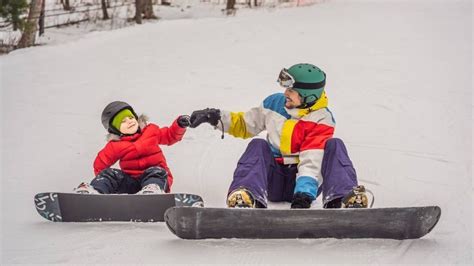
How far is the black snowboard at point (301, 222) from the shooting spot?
295 centimetres

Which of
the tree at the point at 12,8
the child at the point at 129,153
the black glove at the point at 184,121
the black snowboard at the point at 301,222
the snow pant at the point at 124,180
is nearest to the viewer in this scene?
the black snowboard at the point at 301,222

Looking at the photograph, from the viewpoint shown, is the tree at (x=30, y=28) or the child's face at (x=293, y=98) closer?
the child's face at (x=293, y=98)

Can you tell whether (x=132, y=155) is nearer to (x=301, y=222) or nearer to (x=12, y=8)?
(x=301, y=222)

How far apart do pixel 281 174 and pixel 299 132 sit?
280mm

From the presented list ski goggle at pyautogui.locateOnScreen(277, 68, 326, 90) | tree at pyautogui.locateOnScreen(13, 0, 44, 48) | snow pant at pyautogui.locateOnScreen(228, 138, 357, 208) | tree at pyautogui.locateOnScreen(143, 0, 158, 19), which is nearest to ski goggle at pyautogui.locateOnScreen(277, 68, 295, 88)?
ski goggle at pyautogui.locateOnScreen(277, 68, 326, 90)

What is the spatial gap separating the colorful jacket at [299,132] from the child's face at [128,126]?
2.24ft

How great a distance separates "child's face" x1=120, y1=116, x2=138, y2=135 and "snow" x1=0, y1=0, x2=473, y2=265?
65 cm

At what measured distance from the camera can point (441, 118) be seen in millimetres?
6203

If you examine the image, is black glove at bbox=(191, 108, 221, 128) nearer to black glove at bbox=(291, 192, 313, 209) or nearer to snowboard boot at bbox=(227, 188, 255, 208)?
snowboard boot at bbox=(227, 188, 255, 208)

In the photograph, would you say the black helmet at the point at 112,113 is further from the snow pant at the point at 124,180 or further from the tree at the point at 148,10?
the tree at the point at 148,10

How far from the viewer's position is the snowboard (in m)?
3.37

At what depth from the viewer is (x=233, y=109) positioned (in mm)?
6688

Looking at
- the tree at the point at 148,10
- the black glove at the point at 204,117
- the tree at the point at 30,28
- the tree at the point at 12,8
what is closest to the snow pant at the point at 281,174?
the black glove at the point at 204,117

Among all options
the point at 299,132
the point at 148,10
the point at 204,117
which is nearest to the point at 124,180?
the point at 204,117
